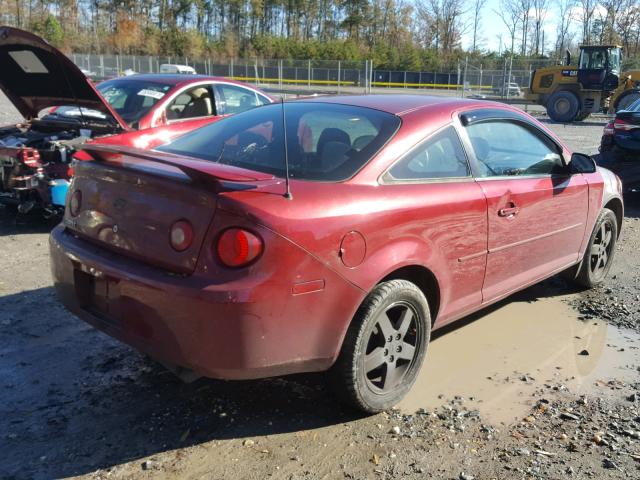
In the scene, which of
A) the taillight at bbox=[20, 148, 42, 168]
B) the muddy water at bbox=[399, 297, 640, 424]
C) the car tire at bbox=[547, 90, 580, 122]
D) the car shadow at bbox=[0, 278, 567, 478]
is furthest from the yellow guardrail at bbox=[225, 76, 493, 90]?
the car shadow at bbox=[0, 278, 567, 478]

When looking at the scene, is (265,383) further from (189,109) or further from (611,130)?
(611,130)

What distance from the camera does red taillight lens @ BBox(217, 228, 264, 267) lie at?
2600 millimetres

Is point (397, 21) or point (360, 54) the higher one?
point (397, 21)

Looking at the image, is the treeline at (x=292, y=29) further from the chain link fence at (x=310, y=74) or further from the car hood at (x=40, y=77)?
the car hood at (x=40, y=77)

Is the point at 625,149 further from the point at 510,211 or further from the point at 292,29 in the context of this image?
the point at 292,29

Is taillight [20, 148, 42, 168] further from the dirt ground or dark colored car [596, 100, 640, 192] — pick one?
dark colored car [596, 100, 640, 192]

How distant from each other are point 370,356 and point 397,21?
79.9m

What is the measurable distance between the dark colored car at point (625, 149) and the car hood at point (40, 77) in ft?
22.7

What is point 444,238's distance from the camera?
3.44 meters

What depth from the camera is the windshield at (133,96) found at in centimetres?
696

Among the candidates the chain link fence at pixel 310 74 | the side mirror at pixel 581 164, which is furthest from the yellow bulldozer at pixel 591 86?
the side mirror at pixel 581 164

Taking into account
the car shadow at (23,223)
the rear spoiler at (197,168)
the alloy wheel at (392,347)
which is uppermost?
the rear spoiler at (197,168)

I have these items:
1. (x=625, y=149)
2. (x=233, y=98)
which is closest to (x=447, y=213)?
(x=233, y=98)

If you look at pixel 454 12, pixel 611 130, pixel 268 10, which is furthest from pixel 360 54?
pixel 611 130
